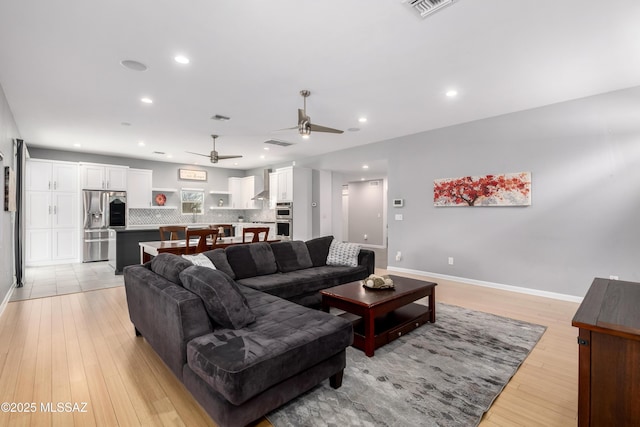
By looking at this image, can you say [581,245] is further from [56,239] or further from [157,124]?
[56,239]

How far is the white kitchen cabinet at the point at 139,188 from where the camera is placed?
315 inches

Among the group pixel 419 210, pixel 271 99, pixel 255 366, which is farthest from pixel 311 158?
pixel 255 366

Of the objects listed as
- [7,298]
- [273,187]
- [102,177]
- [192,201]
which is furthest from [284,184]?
[7,298]

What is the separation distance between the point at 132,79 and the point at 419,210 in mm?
4887

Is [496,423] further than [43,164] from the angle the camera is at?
No

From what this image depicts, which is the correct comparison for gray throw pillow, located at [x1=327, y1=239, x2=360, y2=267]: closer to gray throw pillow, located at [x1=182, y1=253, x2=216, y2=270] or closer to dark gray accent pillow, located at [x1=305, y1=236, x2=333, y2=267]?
dark gray accent pillow, located at [x1=305, y1=236, x2=333, y2=267]

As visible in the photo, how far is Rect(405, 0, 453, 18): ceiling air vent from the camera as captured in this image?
2139mm

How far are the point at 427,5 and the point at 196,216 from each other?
8789mm

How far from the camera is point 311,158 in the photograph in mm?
8031

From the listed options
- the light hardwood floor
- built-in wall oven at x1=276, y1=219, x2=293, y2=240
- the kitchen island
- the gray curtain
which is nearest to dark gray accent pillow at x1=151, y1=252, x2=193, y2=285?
the light hardwood floor

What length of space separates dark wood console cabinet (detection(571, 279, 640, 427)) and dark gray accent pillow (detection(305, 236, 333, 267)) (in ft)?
10.7

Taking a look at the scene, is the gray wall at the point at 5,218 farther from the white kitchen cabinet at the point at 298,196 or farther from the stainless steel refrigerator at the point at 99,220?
the white kitchen cabinet at the point at 298,196

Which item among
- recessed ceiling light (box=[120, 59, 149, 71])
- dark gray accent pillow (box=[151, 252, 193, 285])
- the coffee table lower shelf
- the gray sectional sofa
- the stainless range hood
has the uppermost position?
recessed ceiling light (box=[120, 59, 149, 71])

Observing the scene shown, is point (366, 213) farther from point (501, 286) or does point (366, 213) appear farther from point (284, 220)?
point (501, 286)
